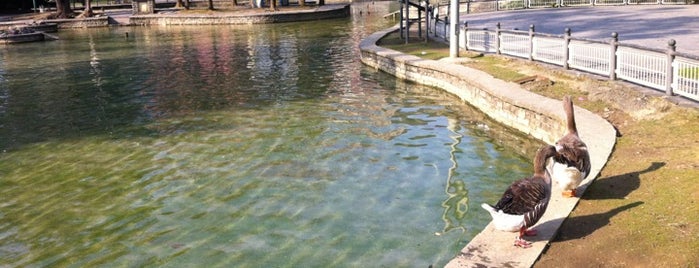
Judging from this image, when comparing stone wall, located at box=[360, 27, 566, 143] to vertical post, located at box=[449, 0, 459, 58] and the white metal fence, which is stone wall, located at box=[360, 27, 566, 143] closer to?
vertical post, located at box=[449, 0, 459, 58]

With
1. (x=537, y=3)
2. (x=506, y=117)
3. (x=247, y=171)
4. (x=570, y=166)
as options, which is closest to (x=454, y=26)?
(x=506, y=117)

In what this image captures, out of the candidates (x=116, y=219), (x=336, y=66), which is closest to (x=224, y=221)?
(x=116, y=219)

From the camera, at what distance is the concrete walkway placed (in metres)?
23.4

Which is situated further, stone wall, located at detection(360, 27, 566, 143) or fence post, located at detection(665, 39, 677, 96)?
stone wall, located at detection(360, 27, 566, 143)

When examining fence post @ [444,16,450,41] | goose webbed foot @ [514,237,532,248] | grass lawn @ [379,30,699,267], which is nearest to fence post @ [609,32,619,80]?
grass lawn @ [379,30,699,267]

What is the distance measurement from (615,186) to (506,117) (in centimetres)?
654

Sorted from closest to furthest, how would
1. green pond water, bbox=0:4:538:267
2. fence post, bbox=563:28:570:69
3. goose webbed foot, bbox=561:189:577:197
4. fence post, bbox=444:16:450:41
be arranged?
goose webbed foot, bbox=561:189:577:197
green pond water, bbox=0:4:538:267
fence post, bbox=563:28:570:69
fence post, bbox=444:16:450:41

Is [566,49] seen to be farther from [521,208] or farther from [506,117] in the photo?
[521,208]

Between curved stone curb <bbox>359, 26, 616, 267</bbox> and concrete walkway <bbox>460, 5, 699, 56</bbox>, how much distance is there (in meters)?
4.73

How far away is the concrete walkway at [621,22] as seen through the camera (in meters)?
23.4

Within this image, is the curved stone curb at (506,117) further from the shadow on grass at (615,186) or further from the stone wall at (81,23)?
the stone wall at (81,23)

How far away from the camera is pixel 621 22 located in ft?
99.6

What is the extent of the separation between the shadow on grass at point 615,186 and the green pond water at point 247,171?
159 centimetres

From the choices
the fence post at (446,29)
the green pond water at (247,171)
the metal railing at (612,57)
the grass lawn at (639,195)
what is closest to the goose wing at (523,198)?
the grass lawn at (639,195)
